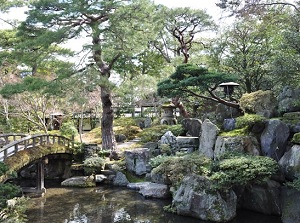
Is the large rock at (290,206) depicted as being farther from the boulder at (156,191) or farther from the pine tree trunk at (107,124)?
the pine tree trunk at (107,124)

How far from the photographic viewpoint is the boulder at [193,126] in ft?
43.2

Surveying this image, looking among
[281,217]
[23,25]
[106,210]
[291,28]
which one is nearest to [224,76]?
[291,28]

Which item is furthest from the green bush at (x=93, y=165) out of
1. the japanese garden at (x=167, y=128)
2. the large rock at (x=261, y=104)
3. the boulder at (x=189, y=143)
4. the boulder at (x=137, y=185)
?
the large rock at (x=261, y=104)

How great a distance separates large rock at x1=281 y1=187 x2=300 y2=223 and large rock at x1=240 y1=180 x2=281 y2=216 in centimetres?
38

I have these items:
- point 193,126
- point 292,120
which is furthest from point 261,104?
point 193,126

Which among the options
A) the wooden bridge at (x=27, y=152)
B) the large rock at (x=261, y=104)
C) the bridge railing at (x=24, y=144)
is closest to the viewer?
the bridge railing at (x=24, y=144)

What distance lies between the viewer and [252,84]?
15180 mm

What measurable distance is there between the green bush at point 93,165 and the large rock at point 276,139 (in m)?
7.22

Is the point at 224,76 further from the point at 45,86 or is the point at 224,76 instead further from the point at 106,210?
the point at 45,86

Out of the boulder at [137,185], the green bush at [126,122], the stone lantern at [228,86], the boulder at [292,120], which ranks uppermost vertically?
the stone lantern at [228,86]

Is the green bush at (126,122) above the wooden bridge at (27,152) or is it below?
above

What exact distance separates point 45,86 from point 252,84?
10.3 m

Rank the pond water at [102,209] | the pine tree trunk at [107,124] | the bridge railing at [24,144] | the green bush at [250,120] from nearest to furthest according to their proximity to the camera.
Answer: the pond water at [102,209]
the bridge railing at [24,144]
the green bush at [250,120]
the pine tree trunk at [107,124]

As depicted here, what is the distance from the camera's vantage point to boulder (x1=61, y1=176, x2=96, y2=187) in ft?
41.9
